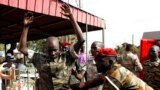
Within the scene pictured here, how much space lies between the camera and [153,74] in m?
8.21

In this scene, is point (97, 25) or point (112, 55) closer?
point (112, 55)

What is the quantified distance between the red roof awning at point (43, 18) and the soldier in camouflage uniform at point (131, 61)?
921 mm

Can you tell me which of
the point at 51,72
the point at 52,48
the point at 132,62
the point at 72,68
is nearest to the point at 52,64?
the point at 51,72

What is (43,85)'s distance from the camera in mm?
4926

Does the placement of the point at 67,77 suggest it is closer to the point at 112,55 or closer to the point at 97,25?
the point at 112,55

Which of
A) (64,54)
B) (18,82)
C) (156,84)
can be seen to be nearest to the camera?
(64,54)

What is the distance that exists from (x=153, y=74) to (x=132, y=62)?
2036mm

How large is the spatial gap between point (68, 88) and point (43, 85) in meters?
0.46

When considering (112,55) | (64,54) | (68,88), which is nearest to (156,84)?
(64,54)

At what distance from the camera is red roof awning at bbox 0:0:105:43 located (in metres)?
8.17

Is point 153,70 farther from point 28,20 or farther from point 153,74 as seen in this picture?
point 28,20

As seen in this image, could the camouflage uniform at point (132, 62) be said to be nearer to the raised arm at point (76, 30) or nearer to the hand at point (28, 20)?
the raised arm at point (76, 30)

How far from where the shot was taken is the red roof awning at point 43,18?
26.8ft

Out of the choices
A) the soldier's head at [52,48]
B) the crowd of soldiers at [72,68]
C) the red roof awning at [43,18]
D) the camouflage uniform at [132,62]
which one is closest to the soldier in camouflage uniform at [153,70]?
the camouflage uniform at [132,62]
